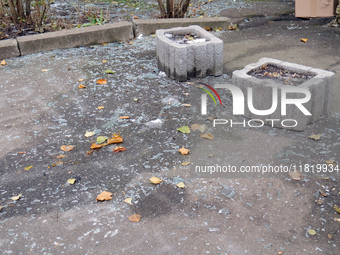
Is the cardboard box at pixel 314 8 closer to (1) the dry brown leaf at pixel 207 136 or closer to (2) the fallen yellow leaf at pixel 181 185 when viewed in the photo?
(1) the dry brown leaf at pixel 207 136

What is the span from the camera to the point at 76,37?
577 centimetres

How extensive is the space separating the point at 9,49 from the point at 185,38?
2.57m

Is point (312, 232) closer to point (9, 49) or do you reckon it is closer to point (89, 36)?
point (89, 36)

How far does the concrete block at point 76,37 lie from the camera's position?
5.63 meters

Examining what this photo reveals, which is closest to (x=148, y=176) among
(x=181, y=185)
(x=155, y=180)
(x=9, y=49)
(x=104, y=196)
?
(x=155, y=180)

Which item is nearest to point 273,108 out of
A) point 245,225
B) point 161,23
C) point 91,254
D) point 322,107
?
point 322,107

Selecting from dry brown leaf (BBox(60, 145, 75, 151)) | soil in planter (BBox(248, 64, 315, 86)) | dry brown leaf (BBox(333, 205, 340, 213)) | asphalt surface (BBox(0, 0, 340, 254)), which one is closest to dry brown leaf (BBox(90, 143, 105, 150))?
asphalt surface (BBox(0, 0, 340, 254))

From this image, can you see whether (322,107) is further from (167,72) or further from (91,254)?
(91,254)

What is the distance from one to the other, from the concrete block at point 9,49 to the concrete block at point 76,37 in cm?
7

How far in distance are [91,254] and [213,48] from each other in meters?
2.93

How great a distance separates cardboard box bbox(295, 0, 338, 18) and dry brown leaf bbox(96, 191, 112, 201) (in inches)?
197

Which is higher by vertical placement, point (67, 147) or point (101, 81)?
point (101, 81)

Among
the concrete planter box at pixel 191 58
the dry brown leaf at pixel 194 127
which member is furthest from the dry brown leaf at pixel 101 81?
the dry brown leaf at pixel 194 127

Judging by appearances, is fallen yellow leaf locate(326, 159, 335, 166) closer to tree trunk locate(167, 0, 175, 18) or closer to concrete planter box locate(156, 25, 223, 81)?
concrete planter box locate(156, 25, 223, 81)
